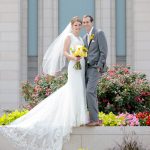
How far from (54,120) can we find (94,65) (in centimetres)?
134

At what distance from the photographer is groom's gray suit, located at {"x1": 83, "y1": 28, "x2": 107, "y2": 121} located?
40.5ft

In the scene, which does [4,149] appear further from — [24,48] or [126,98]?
[24,48]

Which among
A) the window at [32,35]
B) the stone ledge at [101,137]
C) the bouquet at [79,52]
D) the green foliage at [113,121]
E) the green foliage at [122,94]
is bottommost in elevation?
the stone ledge at [101,137]

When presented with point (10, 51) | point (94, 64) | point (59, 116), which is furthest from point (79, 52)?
point (10, 51)

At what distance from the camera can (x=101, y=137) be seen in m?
12.3

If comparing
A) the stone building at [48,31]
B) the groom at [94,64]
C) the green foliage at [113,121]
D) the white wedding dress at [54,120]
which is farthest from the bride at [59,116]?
the stone building at [48,31]

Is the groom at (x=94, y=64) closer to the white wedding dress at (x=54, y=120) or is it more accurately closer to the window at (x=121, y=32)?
the white wedding dress at (x=54, y=120)

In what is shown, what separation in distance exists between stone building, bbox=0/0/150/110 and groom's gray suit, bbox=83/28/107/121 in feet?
46.5

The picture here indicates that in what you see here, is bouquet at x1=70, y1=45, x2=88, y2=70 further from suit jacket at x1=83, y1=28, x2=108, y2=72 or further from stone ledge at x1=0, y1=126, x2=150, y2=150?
stone ledge at x1=0, y1=126, x2=150, y2=150

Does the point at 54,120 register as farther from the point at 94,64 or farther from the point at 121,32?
the point at 121,32

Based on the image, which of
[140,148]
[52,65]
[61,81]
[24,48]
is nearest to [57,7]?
[24,48]

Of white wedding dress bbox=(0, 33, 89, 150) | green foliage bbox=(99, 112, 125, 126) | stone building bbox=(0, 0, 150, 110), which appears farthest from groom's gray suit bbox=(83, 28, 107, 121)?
stone building bbox=(0, 0, 150, 110)

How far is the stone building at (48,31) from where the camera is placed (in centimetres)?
2683

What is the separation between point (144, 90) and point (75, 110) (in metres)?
4.88
